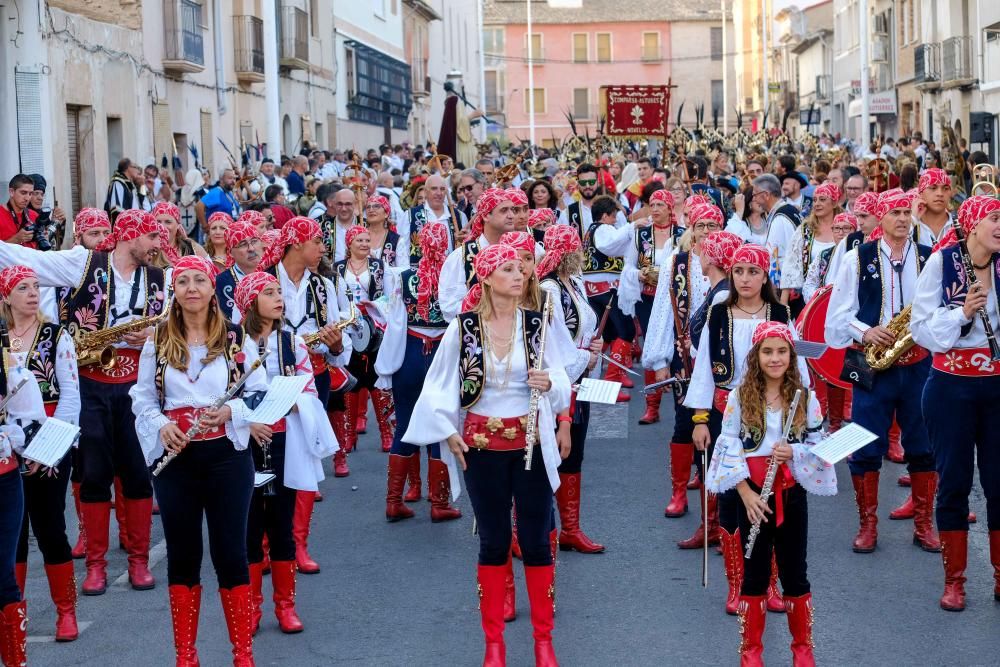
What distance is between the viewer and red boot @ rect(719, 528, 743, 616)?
22.2 ft

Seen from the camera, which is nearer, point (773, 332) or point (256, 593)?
point (773, 332)

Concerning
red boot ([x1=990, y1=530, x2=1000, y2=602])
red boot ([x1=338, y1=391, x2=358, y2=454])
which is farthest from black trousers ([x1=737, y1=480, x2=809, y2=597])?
red boot ([x1=338, y1=391, x2=358, y2=454])

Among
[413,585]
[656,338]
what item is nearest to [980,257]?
[656,338]

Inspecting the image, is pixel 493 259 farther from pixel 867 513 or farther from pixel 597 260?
pixel 597 260

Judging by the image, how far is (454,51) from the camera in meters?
69.9

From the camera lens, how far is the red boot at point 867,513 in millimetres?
8102

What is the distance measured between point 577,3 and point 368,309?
3456 inches

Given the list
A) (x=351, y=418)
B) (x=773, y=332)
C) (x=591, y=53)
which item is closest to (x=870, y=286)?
(x=773, y=332)

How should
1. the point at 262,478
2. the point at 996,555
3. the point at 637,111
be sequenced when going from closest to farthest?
the point at 262,478
the point at 996,555
the point at 637,111

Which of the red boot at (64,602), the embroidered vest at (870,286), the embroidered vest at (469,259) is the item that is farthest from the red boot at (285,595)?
the embroidered vest at (870,286)

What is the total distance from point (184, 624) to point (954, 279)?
3.75m

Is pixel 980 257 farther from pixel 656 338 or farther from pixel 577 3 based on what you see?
pixel 577 3

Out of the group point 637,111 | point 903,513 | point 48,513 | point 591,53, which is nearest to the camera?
point 48,513

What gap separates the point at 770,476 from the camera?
19.5ft
